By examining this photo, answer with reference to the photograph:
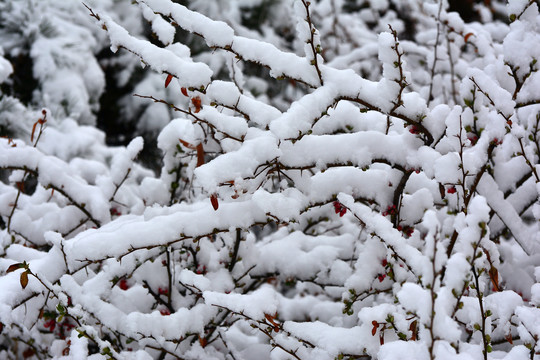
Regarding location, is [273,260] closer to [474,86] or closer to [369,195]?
[369,195]

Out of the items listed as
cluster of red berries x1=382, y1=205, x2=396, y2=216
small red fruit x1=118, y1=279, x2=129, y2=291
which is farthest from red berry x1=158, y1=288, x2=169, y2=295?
cluster of red berries x1=382, y1=205, x2=396, y2=216

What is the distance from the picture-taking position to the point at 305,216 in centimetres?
245

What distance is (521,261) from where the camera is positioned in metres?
2.04

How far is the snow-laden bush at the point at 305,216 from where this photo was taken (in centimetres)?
138

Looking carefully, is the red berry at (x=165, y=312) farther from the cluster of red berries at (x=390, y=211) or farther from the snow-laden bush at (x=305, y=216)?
Answer: the cluster of red berries at (x=390, y=211)

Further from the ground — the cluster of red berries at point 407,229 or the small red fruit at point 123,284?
the cluster of red berries at point 407,229

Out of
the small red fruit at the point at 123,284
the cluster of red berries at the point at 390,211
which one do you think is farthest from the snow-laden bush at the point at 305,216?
the small red fruit at the point at 123,284

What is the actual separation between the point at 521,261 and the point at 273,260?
1.08 m

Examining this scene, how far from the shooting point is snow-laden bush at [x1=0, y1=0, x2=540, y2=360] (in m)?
1.38

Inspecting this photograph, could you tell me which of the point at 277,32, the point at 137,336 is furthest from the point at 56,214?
the point at 277,32

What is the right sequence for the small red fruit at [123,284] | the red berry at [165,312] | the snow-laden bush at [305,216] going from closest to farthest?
the snow-laden bush at [305,216] < the red berry at [165,312] < the small red fruit at [123,284]

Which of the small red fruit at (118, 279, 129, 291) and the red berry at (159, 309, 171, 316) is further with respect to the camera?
the small red fruit at (118, 279, 129, 291)

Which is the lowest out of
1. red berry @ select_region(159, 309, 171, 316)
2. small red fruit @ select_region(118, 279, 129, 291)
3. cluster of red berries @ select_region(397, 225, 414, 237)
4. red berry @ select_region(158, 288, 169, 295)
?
red berry @ select_region(159, 309, 171, 316)

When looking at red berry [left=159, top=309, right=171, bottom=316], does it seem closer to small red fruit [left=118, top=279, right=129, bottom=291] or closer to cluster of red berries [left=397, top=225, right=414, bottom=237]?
small red fruit [left=118, top=279, right=129, bottom=291]
